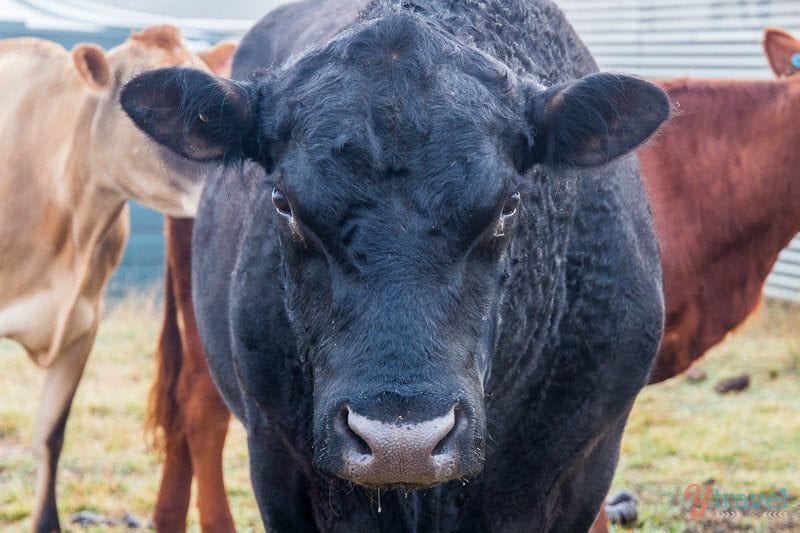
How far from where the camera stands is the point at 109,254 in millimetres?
5324

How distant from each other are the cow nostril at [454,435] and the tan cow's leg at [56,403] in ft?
10.5

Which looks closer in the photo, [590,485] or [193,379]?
[590,485]

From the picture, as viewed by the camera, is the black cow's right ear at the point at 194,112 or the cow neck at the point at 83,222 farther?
the cow neck at the point at 83,222

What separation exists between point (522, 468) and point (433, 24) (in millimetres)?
1172

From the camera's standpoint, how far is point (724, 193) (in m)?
4.83

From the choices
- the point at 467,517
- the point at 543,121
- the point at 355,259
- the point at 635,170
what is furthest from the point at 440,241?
the point at 635,170

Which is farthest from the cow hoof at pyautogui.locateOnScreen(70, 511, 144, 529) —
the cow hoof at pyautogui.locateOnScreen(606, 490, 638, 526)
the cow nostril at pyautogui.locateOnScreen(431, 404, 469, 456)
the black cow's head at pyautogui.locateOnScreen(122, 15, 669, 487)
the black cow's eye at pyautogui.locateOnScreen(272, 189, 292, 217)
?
the cow nostril at pyautogui.locateOnScreen(431, 404, 469, 456)

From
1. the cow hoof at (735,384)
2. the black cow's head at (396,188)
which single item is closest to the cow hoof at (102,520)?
the black cow's head at (396,188)

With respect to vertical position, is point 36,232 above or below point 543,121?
below

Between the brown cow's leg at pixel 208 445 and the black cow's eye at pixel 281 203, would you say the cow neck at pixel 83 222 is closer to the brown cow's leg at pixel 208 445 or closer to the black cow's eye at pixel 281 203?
the brown cow's leg at pixel 208 445

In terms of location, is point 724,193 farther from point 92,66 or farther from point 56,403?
point 56,403

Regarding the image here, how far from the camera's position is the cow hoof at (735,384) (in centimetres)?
716

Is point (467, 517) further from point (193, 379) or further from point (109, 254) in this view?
point (109, 254)

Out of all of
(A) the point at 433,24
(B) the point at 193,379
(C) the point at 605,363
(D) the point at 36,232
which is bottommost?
(B) the point at 193,379
